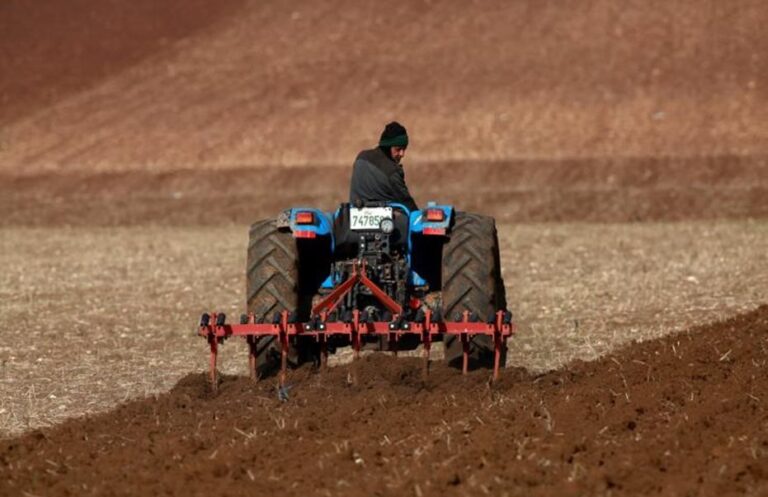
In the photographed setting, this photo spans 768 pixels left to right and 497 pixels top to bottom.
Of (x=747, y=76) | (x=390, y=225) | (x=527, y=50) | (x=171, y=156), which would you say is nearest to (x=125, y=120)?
(x=171, y=156)

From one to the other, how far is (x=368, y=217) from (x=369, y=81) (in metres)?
30.4

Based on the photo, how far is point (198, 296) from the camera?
1702 centimetres

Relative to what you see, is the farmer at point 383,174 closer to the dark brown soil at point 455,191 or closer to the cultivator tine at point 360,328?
the cultivator tine at point 360,328

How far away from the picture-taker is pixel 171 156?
3653 cm

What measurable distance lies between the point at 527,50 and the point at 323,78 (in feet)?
18.5

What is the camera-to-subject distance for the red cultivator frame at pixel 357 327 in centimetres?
955

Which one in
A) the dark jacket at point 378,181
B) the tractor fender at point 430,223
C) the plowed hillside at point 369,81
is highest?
the plowed hillside at point 369,81

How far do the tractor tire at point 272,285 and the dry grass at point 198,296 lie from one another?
1.26 metres

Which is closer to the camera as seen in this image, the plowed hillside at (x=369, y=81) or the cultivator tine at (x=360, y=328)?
the cultivator tine at (x=360, y=328)

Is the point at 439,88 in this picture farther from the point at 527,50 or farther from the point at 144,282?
the point at 144,282

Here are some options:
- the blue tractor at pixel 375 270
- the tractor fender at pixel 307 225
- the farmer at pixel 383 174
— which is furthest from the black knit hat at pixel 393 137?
the tractor fender at pixel 307 225

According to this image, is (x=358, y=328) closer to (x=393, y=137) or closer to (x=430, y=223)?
(x=430, y=223)

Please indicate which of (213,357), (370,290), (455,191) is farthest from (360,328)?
(455,191)

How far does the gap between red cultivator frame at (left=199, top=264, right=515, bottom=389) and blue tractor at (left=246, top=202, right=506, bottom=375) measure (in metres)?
0.03
